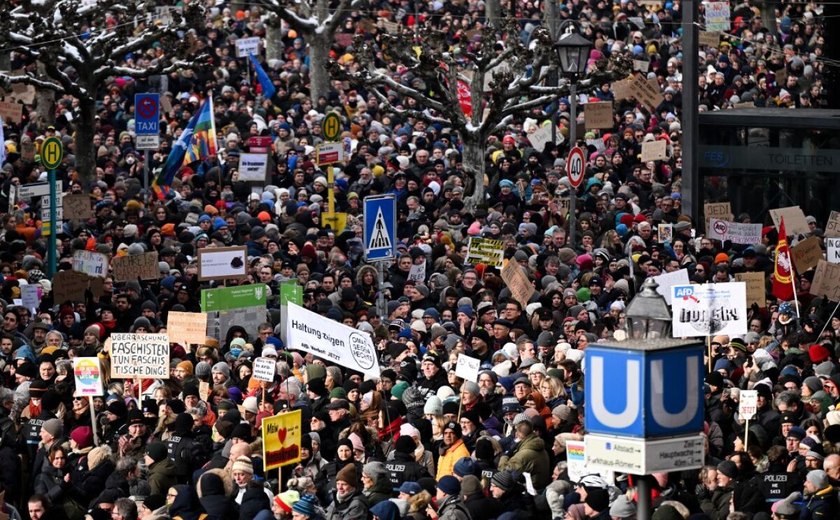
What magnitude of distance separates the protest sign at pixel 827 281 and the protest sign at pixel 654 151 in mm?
8227

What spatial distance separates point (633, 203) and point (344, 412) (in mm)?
12374

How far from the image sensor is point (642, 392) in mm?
9516

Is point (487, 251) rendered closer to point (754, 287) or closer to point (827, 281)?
point (754, 287)

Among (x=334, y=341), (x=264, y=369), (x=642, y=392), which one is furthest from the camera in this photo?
(x=334, y=341)

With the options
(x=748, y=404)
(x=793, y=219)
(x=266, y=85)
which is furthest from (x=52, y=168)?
(x=266, y=85)

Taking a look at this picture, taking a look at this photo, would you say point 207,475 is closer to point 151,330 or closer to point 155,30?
point 151,330

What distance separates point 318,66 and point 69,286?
15.6 meters

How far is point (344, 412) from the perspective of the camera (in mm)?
15609

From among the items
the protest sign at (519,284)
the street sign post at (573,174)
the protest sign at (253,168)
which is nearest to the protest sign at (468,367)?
the protest sign at (519,284)

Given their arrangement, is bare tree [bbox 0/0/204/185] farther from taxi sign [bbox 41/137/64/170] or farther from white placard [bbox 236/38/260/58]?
white placard [bbox 236/38/260/58]

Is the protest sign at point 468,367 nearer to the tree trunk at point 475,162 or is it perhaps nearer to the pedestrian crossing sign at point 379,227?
the pedestrian crossing sign at point 379,227

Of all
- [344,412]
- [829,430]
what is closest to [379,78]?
[344,412]

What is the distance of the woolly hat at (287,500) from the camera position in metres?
13.0

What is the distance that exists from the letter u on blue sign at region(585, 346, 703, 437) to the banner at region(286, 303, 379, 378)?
297 inches
